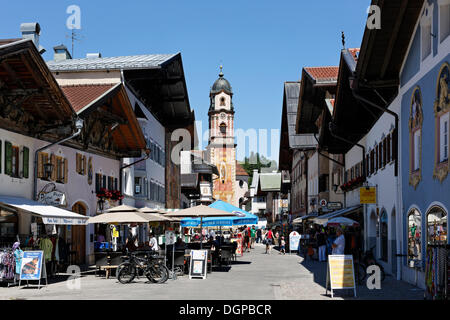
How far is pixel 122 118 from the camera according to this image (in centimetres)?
3083

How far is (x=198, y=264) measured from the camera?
2167cm

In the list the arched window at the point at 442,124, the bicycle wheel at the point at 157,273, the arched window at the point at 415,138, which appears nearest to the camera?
the arched window at the point at 442,124

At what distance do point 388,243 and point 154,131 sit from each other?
24.1 meters

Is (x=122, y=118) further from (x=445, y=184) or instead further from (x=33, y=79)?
(x=445, y=184)

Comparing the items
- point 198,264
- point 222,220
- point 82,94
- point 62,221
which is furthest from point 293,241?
point 62,221

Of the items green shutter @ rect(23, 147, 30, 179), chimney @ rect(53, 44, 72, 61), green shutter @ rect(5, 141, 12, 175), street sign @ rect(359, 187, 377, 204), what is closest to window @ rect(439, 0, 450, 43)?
street sign @ rect(359, 187, 377, 204)

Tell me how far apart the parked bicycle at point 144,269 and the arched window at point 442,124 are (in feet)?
26.1

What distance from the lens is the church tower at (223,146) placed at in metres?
121

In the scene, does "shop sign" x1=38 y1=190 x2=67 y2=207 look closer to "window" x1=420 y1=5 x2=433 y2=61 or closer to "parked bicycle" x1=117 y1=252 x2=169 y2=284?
"parked bicycle" x1=117 y1=252 x2=169 y2=284

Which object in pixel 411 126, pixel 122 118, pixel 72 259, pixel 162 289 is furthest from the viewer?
pixel 122 118

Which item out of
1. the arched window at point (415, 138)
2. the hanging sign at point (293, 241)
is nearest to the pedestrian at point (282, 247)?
Result: the hanging sign at point (293, 241)

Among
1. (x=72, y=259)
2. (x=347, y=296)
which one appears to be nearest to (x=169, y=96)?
(x=72, y=259)

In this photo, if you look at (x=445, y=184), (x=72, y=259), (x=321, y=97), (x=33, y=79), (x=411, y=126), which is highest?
(x=321, y=97)

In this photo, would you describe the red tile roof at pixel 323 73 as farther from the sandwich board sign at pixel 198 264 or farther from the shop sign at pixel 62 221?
the shop sign at pixel 62 221
